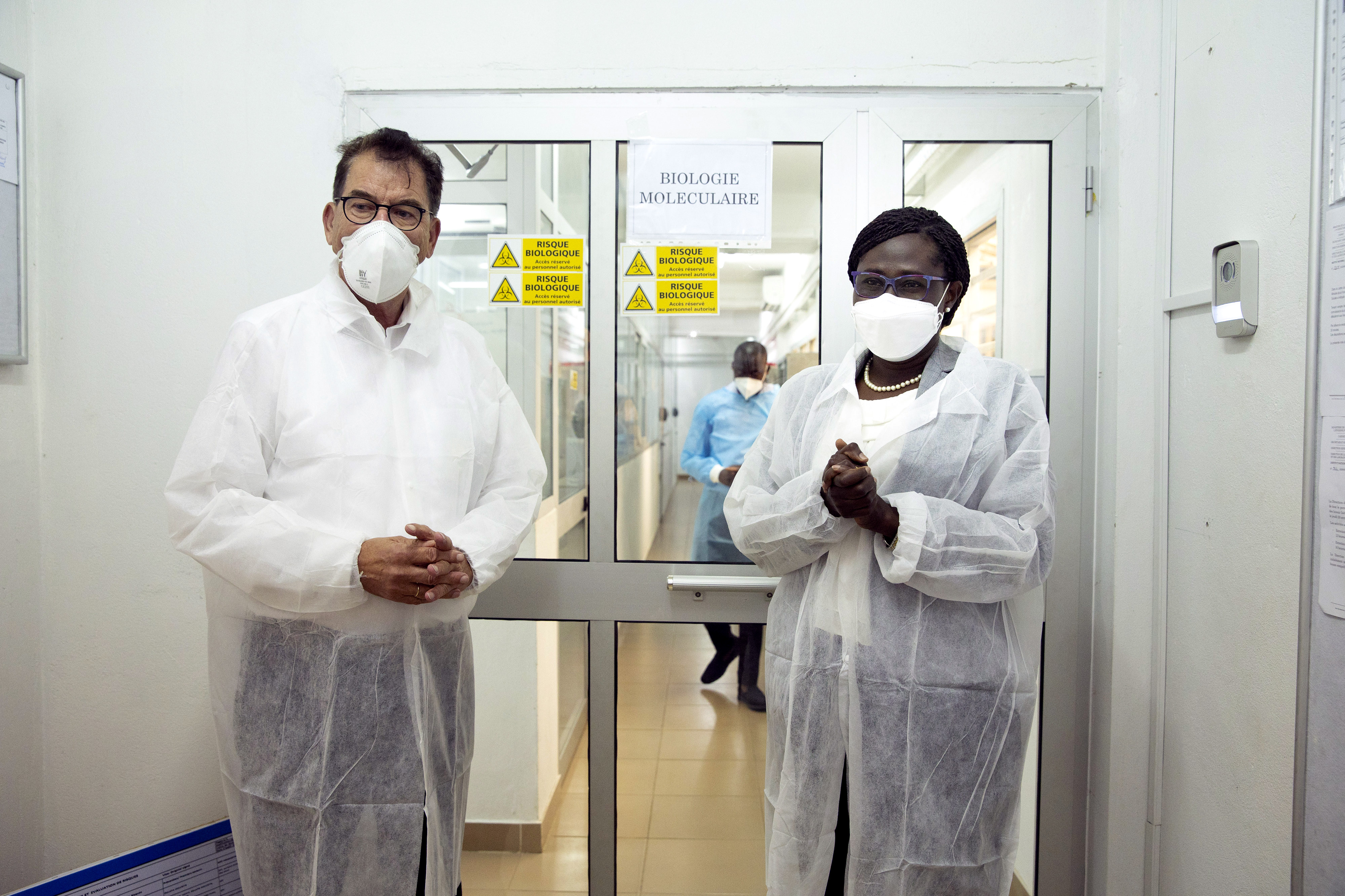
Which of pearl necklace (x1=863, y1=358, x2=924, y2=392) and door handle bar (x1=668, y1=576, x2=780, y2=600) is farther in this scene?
door handle bar (x1=668, y1=576, x2=780, y2=600)

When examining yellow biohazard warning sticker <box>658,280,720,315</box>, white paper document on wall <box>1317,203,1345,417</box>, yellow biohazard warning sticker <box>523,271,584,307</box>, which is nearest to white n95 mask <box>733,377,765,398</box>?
yellow biohazard warning sticker <box>658,280,720,315</box>

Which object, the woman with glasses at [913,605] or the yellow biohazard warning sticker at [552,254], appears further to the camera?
the yellow biohazard warning sticker at [552,254]

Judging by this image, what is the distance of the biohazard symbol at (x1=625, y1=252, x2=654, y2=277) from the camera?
170cm

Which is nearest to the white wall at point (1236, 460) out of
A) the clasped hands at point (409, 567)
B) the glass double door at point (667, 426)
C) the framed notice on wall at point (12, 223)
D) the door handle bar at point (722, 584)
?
the glass double door at point (667, 426)

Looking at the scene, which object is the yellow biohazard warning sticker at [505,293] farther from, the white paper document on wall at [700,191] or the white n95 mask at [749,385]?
the white n95 mask at [749,385]

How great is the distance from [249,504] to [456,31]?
3.86ft

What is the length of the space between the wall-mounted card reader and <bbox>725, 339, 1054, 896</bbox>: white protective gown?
1.17ft

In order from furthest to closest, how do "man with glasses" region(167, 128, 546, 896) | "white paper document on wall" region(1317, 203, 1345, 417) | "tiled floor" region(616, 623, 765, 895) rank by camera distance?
"tiled floor" region(616, 623, 765, 895) < "man with glasses" region(167, 128, 546, 896) < "white paper document on wall" region(1317, 203, 1345, 417)

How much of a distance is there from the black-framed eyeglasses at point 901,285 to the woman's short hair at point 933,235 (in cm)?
4

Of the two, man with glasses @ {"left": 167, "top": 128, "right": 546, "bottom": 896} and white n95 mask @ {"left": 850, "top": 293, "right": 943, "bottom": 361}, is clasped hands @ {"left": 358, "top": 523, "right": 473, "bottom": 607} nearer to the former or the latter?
man with glasses @ {"left": 167, "top": 128, "right": 546, "bottom": 896}

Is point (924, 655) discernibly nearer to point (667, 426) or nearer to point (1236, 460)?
point (1236, 460)

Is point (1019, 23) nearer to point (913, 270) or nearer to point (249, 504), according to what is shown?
point (913, 270)

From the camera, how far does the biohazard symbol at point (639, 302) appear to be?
1.70 meters

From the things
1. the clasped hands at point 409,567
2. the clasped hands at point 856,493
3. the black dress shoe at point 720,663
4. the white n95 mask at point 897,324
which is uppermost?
the white n95 mask at point 897,324
